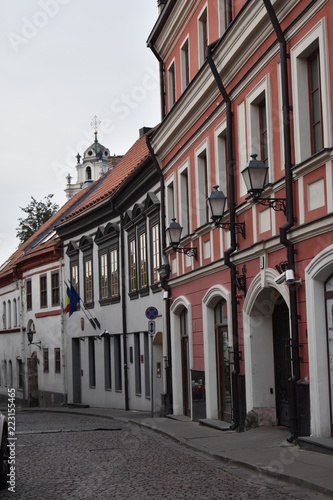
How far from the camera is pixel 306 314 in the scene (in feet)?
43.5

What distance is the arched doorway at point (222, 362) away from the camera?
60.6 ft

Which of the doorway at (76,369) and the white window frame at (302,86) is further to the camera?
the doorway at (76,369)

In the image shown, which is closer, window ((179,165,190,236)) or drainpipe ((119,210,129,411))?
window ((179,165,190,236))

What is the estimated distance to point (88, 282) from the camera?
3484cm

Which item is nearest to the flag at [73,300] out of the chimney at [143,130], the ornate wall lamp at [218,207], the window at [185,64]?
the chimney at [143,130]

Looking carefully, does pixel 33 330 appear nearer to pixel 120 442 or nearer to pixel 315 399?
pixel 120 442

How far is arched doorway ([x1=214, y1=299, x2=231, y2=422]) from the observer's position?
18.5 m

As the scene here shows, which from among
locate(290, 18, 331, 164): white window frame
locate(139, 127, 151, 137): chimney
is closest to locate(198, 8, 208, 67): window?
locate(290, 18, 331, 164): white window frame

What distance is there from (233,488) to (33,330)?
105 ft

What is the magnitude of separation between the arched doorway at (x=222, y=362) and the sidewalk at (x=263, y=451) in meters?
0.60

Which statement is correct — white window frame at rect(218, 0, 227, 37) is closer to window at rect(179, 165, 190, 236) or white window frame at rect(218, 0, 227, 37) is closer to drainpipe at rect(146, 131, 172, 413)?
window at rect(179, 165, 190, 236)

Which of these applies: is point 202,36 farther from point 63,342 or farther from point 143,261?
point 63,342

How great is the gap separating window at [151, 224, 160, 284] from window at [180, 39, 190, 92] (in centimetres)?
491

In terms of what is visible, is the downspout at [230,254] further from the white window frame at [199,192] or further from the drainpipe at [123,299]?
the drainpipe at [123,299]
